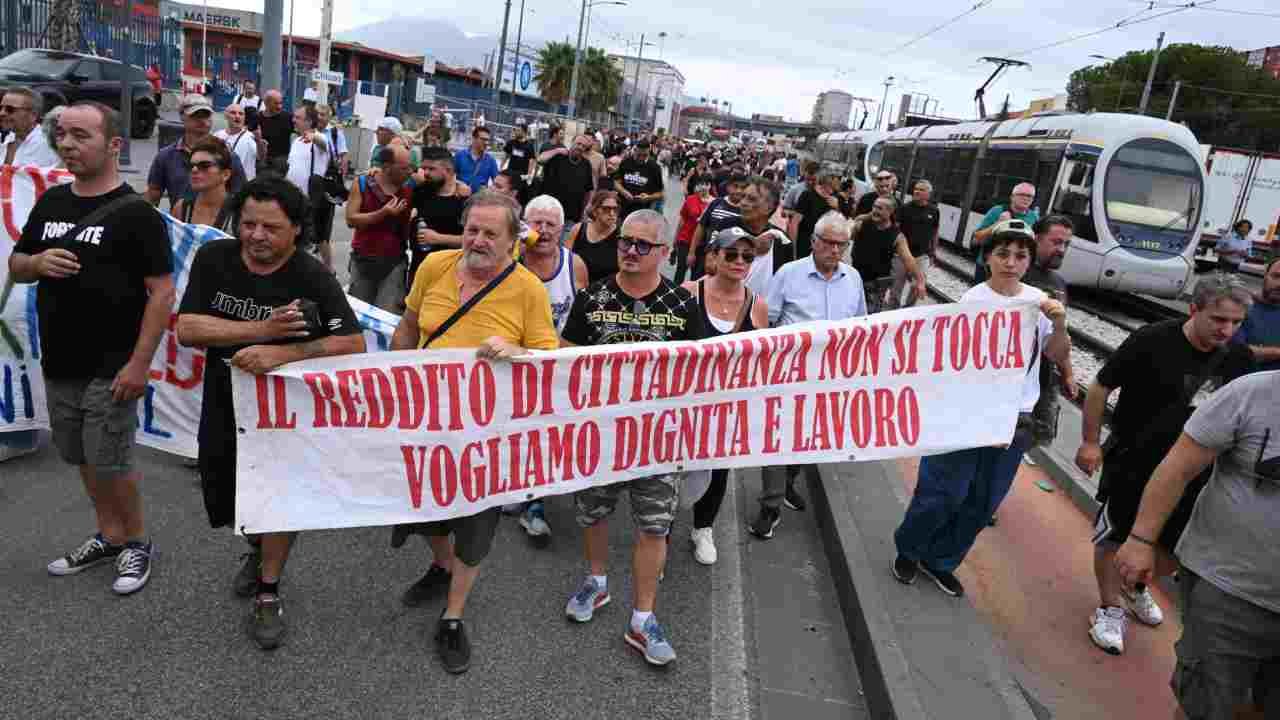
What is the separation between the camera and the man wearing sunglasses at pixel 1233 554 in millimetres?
2660

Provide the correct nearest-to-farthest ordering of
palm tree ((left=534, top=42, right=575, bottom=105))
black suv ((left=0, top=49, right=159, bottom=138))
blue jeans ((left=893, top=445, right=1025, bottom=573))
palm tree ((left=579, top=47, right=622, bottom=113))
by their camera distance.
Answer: blue jeans ((left=893, top=445, right=1025, bottom=573))
black suv ((left=0, top=49, right=159, bottom=138))
palm tree ((left=534, top=42, right=575, bottom=105))
palm tree ((left=579, top=47, right=622, bottom=113))

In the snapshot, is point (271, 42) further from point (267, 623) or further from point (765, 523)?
point (267, 623)

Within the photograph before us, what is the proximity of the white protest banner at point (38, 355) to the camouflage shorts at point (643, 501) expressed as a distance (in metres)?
1.79

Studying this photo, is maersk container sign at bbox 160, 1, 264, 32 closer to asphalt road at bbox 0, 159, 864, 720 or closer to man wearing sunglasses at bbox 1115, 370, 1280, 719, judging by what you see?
asphalt road at bbox 0, 159, 864, 720

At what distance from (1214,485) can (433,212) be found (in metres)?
4.77

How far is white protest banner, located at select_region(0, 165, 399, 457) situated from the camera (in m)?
4.64

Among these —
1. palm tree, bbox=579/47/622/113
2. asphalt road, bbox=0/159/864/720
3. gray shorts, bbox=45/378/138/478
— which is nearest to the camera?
asphalt road, bbox=0/159/864/720

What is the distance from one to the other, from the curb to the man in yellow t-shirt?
159cm

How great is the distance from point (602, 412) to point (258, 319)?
1357 mm

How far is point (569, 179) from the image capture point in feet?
32.8

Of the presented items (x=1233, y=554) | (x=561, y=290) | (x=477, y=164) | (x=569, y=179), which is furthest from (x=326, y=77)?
(x=1233, y=554)

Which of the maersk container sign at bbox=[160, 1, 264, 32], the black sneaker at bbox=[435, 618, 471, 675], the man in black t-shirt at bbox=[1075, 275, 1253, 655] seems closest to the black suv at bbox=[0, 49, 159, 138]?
the black sneaker at bbox=[435, 618, 471, 675]

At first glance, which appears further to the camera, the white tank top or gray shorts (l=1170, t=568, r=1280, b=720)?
the white tank top

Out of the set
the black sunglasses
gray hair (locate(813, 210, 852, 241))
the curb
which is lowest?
the curb
